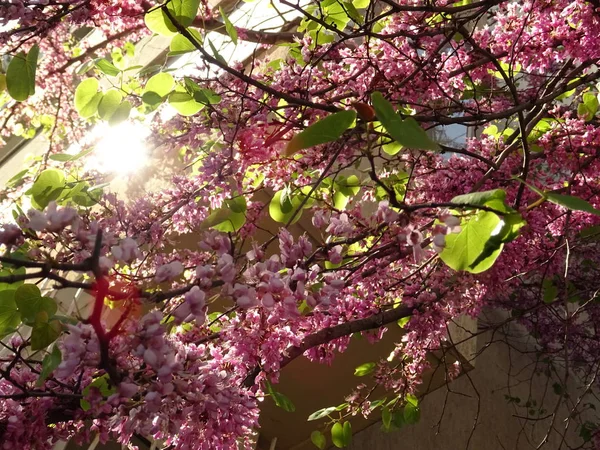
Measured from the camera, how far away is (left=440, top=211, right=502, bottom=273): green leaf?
134 cm

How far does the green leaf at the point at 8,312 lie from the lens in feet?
5.26

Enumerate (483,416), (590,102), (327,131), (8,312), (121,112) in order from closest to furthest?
(327,131), (8,312), (121,112), (590,102), (483,416)

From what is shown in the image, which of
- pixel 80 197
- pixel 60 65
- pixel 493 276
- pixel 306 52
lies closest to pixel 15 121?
pixel 60 65

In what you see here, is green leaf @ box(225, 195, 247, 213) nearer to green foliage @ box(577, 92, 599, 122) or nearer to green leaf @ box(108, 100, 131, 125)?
green leaf @ box(108, 100, 131, 125)

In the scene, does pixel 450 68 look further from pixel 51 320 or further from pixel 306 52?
pixel 51 320

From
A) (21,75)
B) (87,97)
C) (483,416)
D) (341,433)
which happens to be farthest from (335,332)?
(483,416)

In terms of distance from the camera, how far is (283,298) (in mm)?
1393

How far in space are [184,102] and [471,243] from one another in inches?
54.2

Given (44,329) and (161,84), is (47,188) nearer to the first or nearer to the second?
(161,84)

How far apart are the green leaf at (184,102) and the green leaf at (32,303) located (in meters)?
1.03

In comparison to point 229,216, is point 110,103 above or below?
above

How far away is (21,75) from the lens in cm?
219

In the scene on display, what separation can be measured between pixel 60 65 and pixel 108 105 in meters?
4.06

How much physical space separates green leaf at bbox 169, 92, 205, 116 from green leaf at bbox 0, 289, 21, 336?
98 cm
